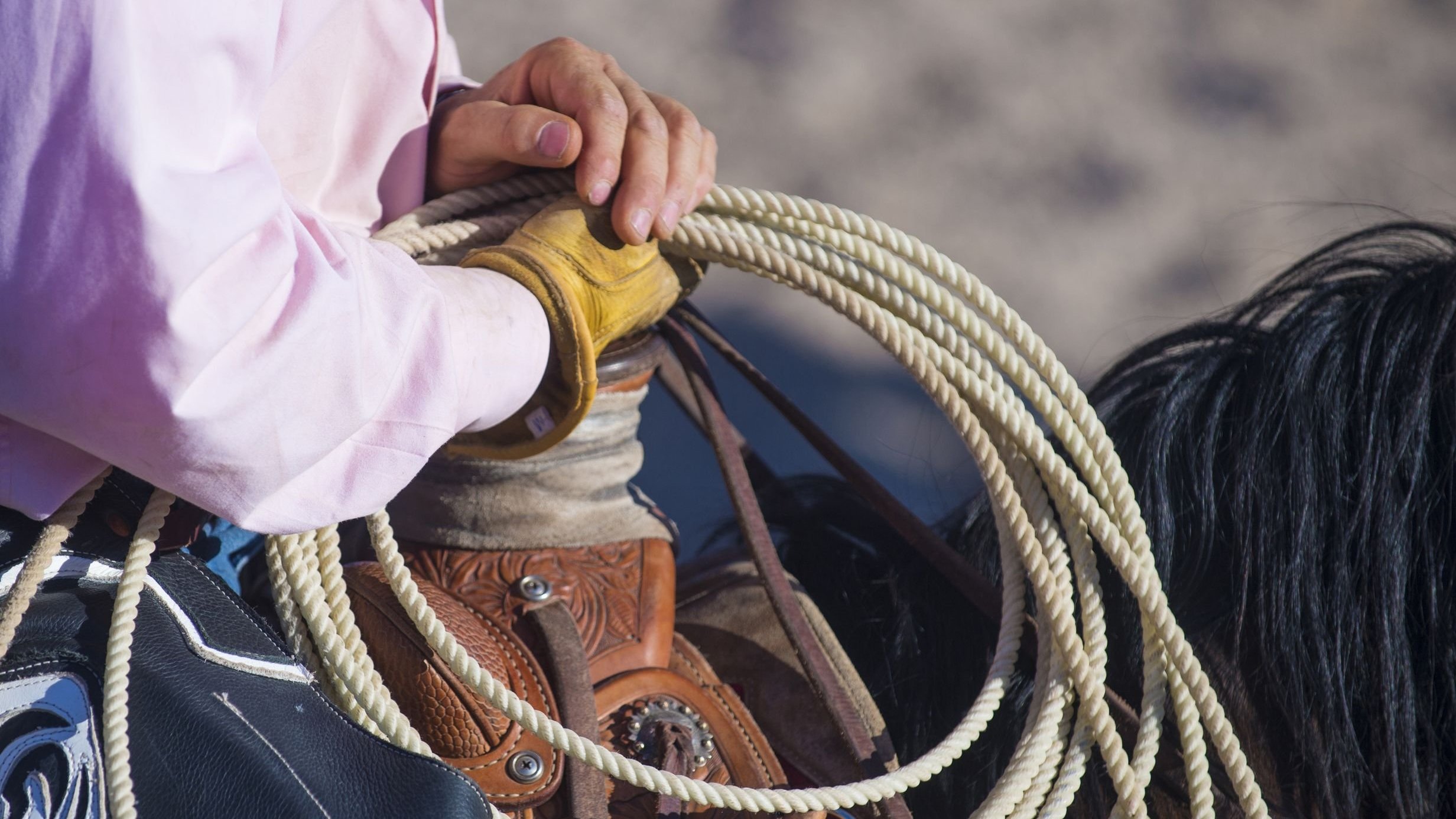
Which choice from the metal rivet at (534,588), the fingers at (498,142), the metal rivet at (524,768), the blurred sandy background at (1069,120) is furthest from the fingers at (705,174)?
the blurred sandy background at (1069,120)

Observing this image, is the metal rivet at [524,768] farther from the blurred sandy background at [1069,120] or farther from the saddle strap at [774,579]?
the blurred sandy background at [1069,120]

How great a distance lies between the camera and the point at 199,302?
0.56 metres

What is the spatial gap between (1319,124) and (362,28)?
3361 millimetres

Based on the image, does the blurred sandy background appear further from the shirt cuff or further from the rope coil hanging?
the shirt cuff

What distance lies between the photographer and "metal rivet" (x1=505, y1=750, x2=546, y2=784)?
780 millimetres

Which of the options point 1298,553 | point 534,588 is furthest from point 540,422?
point 1298,553

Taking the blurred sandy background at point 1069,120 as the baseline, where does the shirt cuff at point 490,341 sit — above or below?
below

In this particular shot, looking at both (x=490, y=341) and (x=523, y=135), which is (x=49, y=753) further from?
(x=523, y=135)

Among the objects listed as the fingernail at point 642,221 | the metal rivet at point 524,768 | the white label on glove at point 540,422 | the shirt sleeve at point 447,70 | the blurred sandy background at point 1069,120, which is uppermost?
the blurred sandy background at point 1069,120

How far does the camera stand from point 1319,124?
134 inches

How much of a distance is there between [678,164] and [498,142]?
159 mm

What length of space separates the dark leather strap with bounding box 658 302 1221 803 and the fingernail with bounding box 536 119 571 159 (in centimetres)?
25

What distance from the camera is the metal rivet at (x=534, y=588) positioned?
88 centimetres

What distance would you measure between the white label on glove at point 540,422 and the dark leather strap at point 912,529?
0.90 feet
